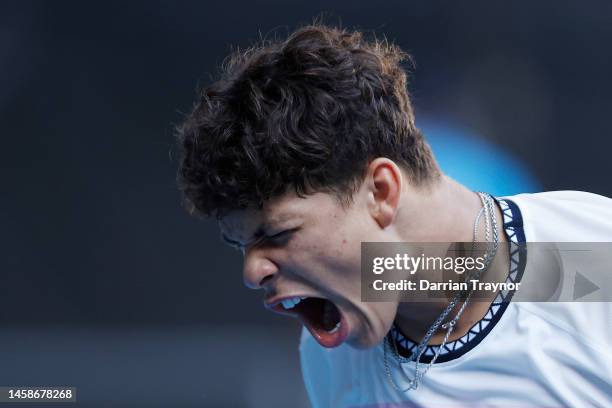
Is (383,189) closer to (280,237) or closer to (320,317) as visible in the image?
(280,237)

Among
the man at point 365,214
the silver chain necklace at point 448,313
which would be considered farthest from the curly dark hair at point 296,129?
the silver chain necklace at point 448,313

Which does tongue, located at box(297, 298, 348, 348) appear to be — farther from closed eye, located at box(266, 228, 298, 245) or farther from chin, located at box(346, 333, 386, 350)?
closed eye, located at box(266, 228, 298, 245)

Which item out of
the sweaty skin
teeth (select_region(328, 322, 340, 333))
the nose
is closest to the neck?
the sweaty skin

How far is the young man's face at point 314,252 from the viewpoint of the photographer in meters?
1.07

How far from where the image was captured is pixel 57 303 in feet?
9.39

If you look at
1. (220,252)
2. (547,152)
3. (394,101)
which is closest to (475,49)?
(547,152)

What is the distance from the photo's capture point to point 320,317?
1.25 m

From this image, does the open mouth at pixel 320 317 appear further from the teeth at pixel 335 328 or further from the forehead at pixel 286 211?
the forehead at pixel 286 211

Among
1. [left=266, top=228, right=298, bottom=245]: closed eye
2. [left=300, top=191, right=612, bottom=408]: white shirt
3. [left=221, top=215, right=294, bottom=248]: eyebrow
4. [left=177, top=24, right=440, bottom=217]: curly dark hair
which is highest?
[left=177, top=24, right=440, bottom=217]: curly dark hair

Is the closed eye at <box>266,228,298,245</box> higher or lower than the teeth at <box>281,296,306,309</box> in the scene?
higher

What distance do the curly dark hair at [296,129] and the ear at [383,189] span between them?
0.06 ft

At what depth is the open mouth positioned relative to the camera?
117cm

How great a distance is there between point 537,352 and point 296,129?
0.48 meters

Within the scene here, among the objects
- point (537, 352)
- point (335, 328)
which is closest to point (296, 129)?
point (335, 328)
